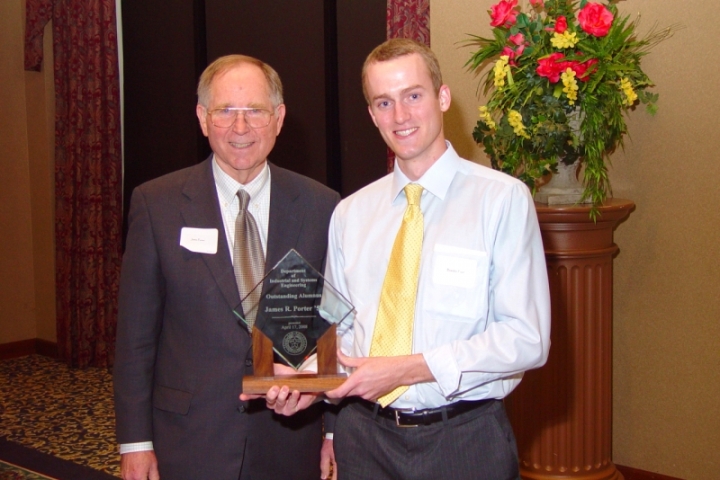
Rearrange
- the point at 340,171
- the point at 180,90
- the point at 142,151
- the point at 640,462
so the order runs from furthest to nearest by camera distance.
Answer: the point at 142,151
the point at 180,90
the point at 340,171
the point at 640,462

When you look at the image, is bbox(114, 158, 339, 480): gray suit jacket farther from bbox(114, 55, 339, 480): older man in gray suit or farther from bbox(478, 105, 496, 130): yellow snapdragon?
bbox(478, 105, 496, 130): yellow snapdragon

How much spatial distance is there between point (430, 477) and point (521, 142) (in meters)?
1.81

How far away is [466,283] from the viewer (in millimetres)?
1686

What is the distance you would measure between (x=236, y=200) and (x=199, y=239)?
0.17 m

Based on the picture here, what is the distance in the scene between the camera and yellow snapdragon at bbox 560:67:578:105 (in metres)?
2.99

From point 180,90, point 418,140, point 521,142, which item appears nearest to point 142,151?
point 180,90

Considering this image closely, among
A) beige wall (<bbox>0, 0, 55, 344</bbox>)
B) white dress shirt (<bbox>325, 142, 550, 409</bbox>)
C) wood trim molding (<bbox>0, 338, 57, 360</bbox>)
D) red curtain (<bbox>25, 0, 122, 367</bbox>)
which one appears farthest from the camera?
wood trim molding (<bbox>0, 338, 57, 360</bbox>)

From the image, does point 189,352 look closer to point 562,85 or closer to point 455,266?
point 455,266

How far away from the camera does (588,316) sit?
3.29 metres

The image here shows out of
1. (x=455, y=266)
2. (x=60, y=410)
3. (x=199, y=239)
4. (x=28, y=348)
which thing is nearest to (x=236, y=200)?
(x=199, y=239)

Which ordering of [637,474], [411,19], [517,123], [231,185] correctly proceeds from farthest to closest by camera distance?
[411,19] → [637,474] → [517,123] → [231,185]

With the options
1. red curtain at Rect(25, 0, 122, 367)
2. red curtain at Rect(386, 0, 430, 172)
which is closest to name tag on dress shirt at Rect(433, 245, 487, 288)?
red curtain at Rect(386, 0, 430, 172)

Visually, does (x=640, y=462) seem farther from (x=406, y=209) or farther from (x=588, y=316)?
Answer: (x=406, y=209)

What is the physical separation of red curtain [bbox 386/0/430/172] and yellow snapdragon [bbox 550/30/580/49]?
43.5 inches
